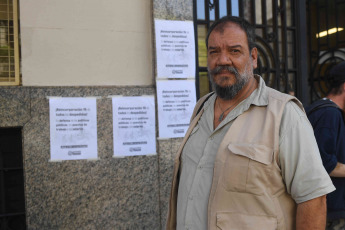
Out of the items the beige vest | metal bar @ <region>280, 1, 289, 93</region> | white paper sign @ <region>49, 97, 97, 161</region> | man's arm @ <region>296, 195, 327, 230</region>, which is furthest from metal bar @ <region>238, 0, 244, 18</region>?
man's arm @ <region>296, 195, 327, 230</region>

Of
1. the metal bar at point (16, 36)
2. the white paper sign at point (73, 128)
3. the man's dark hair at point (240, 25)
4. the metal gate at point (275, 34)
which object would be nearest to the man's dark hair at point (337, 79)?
the man's dark hair at point (240, 25)

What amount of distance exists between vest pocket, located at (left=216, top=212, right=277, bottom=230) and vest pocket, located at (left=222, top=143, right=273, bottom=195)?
12 centimetres

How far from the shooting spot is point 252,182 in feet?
5.80

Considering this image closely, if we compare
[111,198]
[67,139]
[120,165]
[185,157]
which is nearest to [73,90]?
[67,139]

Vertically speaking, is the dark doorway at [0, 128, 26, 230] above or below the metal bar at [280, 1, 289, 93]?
below

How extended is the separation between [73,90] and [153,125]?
3.09 ft

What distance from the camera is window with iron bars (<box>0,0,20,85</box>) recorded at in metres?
3.85

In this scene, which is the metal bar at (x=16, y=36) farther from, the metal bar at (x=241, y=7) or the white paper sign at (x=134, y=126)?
the metal bar at (x=241, y=7)

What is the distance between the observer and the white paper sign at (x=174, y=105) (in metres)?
4.18

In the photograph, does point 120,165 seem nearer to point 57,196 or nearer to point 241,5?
point 57,196

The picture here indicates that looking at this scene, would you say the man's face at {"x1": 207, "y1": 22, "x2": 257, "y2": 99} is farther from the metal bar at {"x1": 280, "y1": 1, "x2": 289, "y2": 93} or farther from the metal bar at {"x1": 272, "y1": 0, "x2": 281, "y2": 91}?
the metal bar at {"x1": 280, "y1": 1, "x2": 289, "y2": 93}

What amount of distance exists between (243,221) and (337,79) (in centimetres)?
183

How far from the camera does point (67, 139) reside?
385cm

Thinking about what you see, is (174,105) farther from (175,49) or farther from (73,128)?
(73,128)
